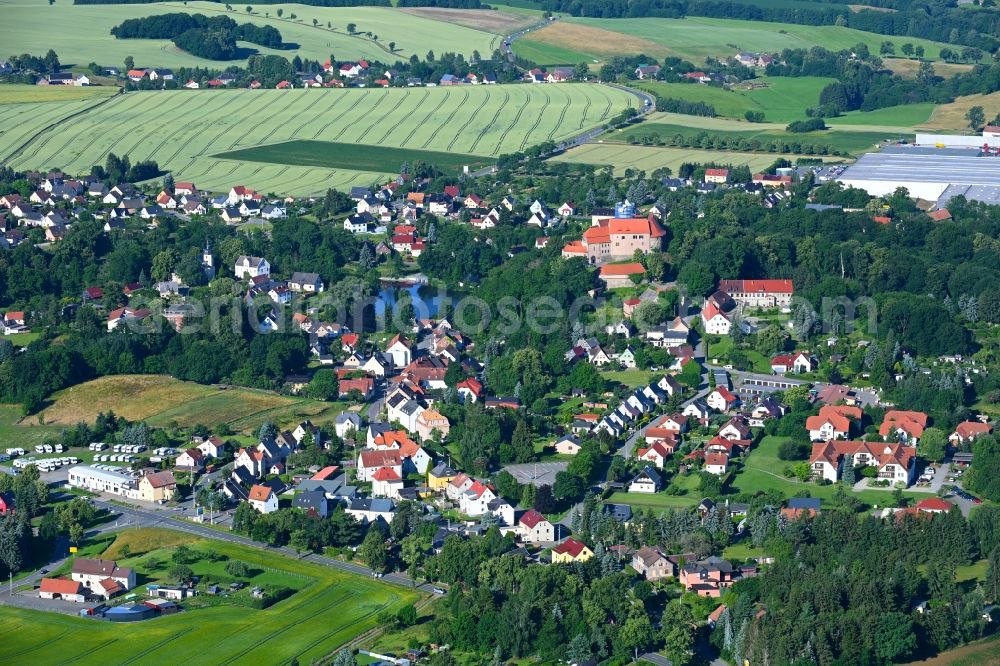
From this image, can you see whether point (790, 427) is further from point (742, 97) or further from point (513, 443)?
point (742, 97)

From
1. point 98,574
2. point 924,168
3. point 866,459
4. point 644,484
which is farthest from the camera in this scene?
point 924,168

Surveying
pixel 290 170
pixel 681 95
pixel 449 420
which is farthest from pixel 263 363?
pixel 681 95

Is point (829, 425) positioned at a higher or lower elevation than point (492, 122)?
lower

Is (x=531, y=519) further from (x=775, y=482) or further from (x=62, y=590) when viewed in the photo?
(x=62, y=590)

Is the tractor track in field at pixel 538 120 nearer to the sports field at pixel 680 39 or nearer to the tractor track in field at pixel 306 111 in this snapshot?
the tractor track in field at pixel 306 111

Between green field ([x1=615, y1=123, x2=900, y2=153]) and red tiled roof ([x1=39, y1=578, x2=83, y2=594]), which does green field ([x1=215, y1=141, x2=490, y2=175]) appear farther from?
red tiled roof ([x1=39, y1=578, x2=83, y2=594])

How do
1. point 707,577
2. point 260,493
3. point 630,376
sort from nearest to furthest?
point 707,577, point 260,493, point 630,376

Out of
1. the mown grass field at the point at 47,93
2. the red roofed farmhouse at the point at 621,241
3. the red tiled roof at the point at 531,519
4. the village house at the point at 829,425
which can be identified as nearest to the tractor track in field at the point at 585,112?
the mown grass field at the point at 47,93

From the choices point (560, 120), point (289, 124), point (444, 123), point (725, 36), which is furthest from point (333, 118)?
point (725, 36)
